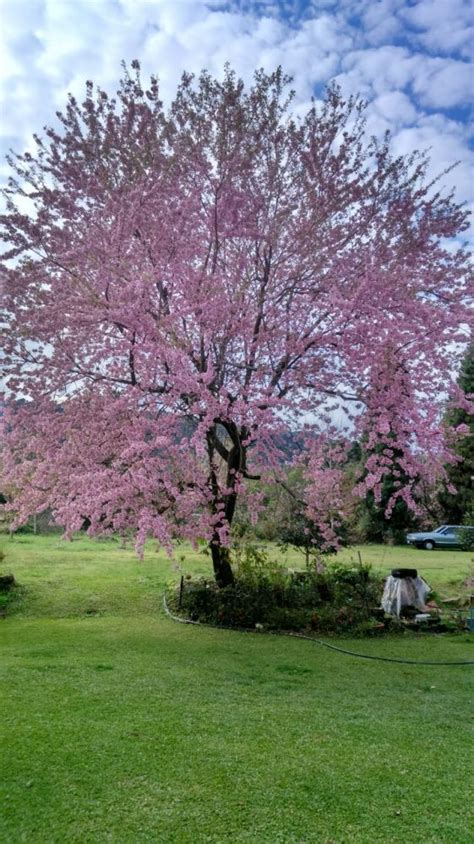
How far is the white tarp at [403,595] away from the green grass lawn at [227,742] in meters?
1.77

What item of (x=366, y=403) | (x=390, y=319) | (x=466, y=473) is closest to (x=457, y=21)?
(x=390, y=319)

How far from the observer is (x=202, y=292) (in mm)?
7051

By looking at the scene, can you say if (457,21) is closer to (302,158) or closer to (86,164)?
(302,158)

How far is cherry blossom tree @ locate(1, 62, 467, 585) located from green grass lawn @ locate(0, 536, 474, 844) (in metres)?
1.73

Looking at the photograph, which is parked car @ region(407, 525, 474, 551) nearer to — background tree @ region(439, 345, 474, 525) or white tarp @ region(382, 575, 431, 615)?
background tree @ region(439, 345, 474, 525)

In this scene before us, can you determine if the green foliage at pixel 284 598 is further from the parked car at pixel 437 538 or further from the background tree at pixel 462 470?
the parked car at pixel 437 538

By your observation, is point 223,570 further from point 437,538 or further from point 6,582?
point 437,538

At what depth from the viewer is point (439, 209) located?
326 inches

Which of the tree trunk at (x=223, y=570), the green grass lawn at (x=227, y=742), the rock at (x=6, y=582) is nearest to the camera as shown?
the green grass lawn at (x=227, y=742)

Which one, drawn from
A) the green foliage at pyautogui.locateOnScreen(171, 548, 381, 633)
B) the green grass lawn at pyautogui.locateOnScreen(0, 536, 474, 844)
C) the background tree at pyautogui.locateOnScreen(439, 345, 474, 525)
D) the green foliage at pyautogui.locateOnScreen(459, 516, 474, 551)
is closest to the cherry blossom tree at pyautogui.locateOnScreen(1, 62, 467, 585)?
the green foliage at pyautogui.locateOnScreen(171, 548, 381, 633)

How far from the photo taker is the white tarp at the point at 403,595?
8977 millimetres

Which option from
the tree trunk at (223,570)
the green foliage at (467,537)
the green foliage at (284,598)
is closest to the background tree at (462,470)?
the green foliage at (467,537)

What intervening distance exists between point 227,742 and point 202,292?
5.18 meters

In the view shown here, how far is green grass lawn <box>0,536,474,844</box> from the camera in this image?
2.63 m
